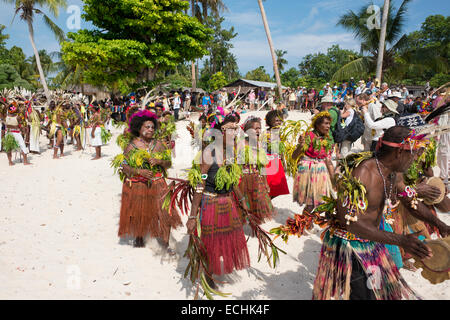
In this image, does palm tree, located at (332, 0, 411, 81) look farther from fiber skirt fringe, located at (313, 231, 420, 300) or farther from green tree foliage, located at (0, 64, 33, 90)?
green tree foliage, located at (0, 64, 33, 90)

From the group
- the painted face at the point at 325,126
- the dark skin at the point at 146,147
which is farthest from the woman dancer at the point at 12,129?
the painted face at the point at 325,126

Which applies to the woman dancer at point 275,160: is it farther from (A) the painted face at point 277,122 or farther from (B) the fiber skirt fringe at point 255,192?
(B) the fiber skirt fringe at point 255,192

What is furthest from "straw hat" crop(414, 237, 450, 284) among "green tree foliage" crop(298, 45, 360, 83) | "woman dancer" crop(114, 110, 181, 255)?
"green tree foliage" crop(298, 45, 360, 83)

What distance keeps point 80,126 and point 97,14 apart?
10.5 metres

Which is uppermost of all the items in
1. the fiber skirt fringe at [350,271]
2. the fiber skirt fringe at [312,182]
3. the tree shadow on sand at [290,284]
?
the fiber skirt fringe at [312,182]

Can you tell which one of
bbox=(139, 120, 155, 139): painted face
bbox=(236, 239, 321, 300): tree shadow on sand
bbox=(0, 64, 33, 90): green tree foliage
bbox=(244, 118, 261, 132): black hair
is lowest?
bbox=(236, 239, 321, 300): tree shadow on sand

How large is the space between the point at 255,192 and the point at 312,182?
3.36ft

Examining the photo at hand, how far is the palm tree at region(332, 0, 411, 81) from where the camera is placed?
2259 cm

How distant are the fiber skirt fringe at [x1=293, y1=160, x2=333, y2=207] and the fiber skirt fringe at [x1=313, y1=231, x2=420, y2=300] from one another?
2.47 metres

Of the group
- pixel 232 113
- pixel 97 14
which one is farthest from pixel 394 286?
pixel 97 14

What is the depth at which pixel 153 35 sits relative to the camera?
2069 cm

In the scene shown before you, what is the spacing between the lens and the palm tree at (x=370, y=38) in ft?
74.1

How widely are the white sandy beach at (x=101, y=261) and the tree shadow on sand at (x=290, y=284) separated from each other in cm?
1
